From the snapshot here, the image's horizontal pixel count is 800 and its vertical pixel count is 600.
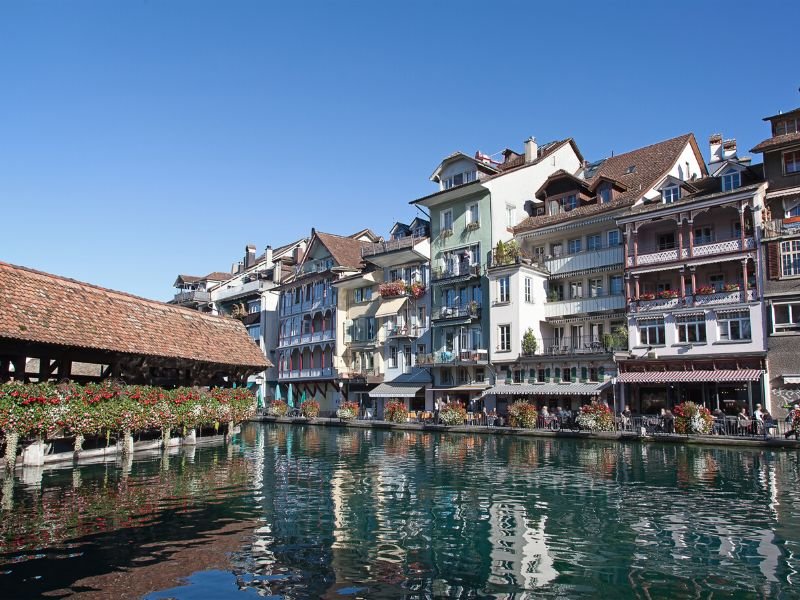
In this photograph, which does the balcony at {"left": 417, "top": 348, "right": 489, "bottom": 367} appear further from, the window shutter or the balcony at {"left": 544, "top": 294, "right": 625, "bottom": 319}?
the window shutter

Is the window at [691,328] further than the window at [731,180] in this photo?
Yes

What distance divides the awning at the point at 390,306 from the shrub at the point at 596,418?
21523 mm

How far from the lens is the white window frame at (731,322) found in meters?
36.5

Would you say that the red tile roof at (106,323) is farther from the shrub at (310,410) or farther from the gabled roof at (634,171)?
the gabled roof at (634,171)

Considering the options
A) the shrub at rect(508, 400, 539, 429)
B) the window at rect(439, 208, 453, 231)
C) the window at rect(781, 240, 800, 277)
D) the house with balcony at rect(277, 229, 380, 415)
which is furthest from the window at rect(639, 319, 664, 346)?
the house with balcony at rect(277, 229, 380, 415)

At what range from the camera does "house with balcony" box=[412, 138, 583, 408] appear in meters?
48.7

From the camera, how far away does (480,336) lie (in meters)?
48.4

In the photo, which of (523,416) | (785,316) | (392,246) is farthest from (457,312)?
(785,316)

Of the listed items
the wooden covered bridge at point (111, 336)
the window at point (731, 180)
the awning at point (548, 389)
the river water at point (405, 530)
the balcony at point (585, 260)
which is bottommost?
the river water at point (405, 530)

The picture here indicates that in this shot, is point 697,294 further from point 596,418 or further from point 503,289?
point 503,289

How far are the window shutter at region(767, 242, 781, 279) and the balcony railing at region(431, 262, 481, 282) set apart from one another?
1846 centimetres

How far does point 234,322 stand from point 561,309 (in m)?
21.1

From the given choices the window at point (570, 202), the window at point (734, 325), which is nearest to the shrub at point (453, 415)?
the window at point (734, 325)

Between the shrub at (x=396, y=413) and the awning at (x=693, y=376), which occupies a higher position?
the awning at (x=693, y=376)
